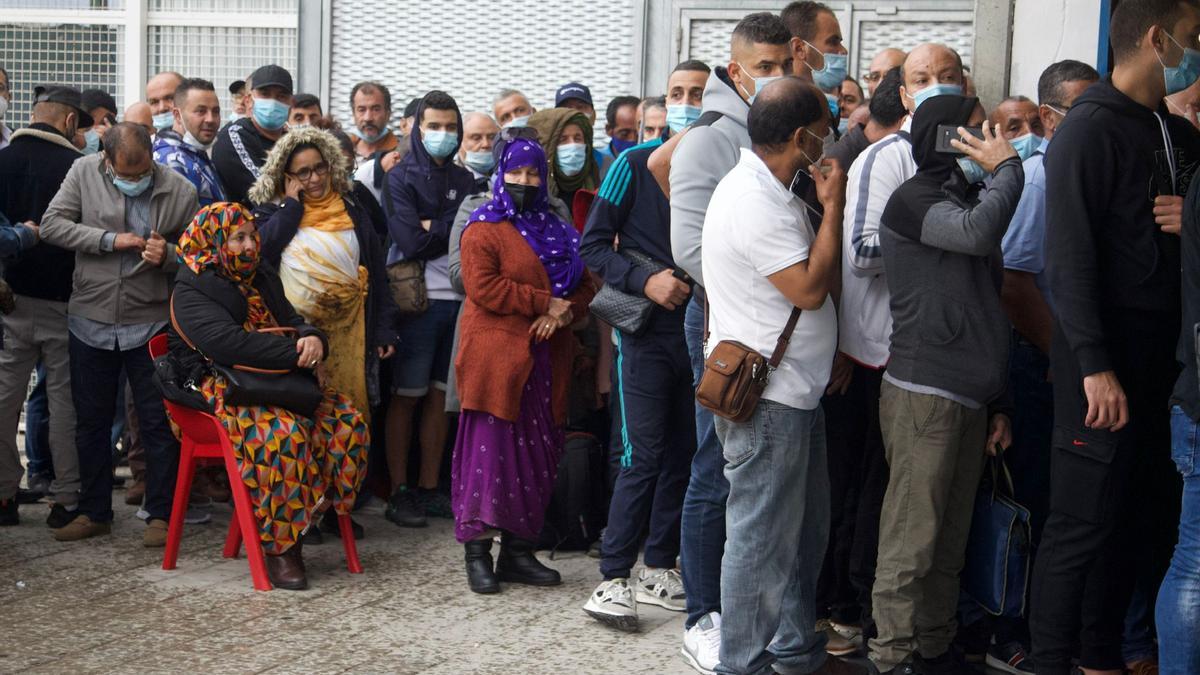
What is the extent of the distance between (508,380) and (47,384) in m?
2.55

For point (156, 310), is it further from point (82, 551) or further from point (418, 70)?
point (418, 70)

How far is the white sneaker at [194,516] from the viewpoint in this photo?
720cm

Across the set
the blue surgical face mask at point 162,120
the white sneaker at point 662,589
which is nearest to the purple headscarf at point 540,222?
the white sneaker at point 662,589

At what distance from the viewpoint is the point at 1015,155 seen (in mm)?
4574

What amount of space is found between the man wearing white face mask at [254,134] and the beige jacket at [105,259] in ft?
1.91

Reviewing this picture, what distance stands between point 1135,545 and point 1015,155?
1329 mm

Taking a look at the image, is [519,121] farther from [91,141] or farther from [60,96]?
[91,141]

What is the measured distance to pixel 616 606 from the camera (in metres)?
5.52

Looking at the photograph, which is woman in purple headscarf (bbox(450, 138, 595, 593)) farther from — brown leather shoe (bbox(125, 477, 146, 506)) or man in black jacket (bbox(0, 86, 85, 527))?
brown leather shoe (bbox(125, 477, 146, 506))

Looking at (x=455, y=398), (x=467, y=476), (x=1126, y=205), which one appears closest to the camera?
(x=1126, y=205)

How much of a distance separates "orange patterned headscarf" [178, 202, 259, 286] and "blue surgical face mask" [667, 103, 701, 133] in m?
1.96

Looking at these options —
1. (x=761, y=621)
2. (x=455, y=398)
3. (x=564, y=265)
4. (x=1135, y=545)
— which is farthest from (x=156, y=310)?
(x=1135, y=545)

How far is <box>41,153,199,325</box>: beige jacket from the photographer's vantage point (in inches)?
268

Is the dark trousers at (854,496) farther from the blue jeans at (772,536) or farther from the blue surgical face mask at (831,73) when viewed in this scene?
the blue surgical face mask at (831,73)
